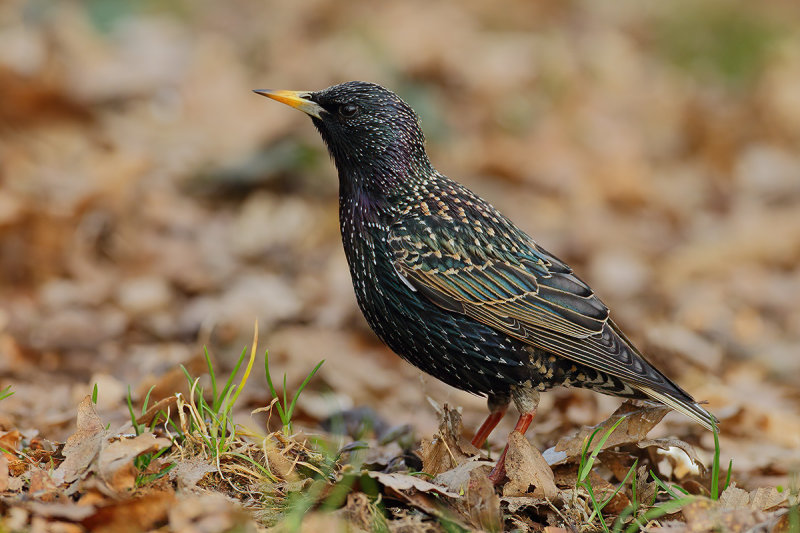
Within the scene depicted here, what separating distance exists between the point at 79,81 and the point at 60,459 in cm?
541

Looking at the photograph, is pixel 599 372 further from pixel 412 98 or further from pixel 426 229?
pixel 412 98

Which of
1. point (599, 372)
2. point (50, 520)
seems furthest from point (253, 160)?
point (50, 520)

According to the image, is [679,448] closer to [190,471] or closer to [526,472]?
[526,472]

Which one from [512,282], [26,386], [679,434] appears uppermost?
[512,282]

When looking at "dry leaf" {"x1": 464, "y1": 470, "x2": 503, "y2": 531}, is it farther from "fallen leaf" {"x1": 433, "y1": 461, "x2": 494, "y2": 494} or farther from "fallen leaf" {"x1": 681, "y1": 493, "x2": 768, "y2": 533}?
"fallen leaf" {"x1": 681, "y1": 493, "x2": 768, "y2": 533}

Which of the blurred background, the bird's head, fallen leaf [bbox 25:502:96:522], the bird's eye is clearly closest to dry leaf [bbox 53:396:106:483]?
fallen leaf [bbox 25:502:96:522]

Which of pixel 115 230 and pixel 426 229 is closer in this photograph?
pixel 426 229

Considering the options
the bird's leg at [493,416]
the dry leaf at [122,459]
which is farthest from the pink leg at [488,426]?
the dry leaf at [122,459]

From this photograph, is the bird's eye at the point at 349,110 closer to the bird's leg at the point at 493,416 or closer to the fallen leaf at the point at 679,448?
the bird's leg at the point at 493,416

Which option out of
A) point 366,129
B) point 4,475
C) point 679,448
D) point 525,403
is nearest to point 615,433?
point 679,448

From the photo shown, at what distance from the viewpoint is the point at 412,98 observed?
928 cm

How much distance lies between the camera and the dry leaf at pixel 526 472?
3557mm

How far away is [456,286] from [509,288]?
0.25 m

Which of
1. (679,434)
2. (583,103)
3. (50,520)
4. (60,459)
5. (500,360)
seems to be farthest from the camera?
(583,103)
